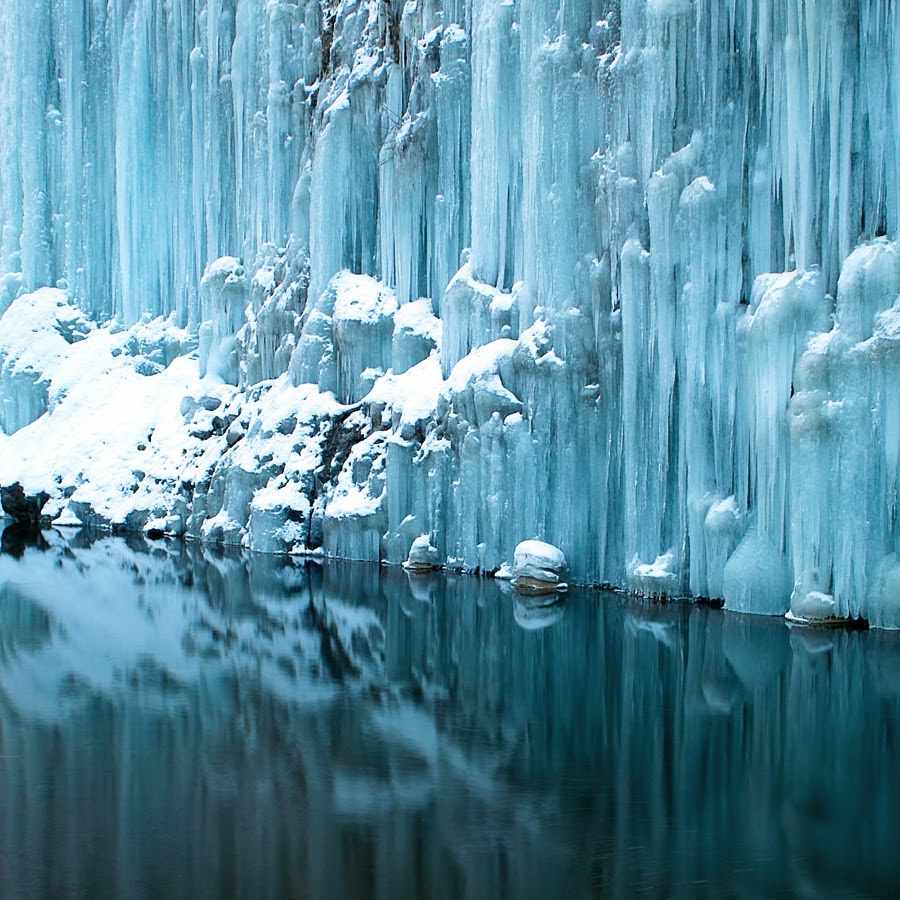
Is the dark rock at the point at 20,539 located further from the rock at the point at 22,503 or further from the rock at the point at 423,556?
the rock at the point at 423,556

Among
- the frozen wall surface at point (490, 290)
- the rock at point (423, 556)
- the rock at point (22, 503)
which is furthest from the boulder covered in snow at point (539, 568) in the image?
the rock at point (22, 503)

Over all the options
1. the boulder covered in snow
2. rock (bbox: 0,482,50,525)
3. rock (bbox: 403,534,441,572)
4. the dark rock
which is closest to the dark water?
the boulder covered in snow

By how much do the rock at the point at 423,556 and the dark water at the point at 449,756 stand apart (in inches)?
201

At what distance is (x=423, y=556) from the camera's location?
2283 centimetres

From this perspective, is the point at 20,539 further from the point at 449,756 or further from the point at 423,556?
the point at 449,756

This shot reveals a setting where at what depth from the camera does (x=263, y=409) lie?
29141mm

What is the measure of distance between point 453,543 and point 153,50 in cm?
2365

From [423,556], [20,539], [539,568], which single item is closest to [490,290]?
[423,556]

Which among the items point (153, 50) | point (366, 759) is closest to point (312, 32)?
point (153, 50)

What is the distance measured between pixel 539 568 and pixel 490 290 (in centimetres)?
572

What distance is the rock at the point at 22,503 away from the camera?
3603 cm

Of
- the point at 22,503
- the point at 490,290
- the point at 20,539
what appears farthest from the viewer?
the point at 22,503

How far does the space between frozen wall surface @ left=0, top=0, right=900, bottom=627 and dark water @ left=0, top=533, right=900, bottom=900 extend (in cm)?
234

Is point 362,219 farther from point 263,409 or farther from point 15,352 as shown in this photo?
point 15,352
